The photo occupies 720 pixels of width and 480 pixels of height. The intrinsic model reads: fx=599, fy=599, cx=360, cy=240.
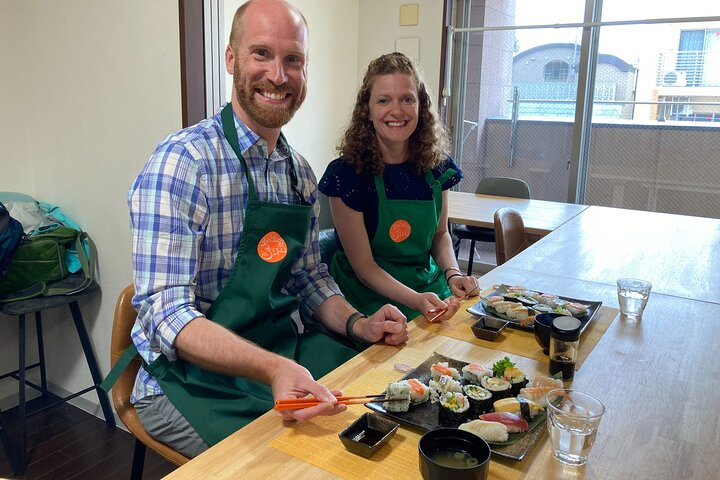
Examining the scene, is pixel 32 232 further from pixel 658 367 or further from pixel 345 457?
pixel 658 367

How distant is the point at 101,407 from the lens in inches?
114

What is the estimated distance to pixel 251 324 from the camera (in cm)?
149

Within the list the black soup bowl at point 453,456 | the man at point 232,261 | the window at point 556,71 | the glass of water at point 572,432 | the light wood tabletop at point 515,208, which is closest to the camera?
the black soup bowl at point 453,456

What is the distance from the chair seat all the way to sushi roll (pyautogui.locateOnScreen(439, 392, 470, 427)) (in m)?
3.09

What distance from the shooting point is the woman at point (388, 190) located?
2010 millimetres

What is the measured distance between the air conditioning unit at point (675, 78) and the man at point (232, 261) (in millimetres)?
3669

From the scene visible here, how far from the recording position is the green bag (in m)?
2.45

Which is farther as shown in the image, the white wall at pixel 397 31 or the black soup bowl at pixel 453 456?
the white wall at pixel 397 31

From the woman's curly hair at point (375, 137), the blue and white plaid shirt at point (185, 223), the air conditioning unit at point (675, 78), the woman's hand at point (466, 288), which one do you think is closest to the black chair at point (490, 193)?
the air conditioning unit at point (675, 78)

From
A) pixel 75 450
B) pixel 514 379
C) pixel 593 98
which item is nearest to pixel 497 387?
pixel 514 379

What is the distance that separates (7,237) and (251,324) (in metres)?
1.46

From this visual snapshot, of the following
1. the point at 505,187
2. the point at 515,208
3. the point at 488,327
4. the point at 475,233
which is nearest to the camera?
the point at 488,327

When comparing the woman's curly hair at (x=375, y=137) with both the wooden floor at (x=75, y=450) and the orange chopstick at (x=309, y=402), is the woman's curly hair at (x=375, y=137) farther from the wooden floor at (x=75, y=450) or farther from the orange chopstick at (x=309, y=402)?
the wooden floor at (x=75, y=450)

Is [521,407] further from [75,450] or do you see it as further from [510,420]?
[75,450]
